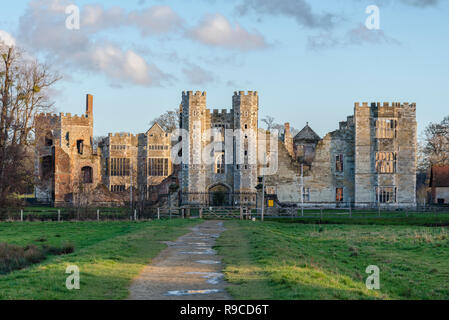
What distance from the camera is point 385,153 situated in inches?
2406

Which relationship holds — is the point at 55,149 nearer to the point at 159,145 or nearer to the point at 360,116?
the point at 159,145

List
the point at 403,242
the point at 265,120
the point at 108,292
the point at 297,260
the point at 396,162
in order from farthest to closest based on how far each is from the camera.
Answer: the point at 265,120 → the point at 396,162 → the point at 403,242 → the point at 297,260 → the point at 108,292

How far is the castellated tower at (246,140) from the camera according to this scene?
61156mm

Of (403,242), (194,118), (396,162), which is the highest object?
(194,118)

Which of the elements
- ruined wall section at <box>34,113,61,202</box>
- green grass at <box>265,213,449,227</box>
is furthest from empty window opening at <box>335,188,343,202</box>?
ruined wall section at <box>34,113,61,202</box>

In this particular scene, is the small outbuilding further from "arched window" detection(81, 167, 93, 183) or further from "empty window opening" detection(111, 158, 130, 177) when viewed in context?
"arched window" detection(81, 167, 93, 183)

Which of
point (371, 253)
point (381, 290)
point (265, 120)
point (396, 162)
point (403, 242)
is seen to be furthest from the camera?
point (265, 120)

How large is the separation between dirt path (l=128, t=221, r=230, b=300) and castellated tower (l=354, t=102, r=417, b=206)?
42.3 m

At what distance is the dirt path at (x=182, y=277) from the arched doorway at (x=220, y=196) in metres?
39.1

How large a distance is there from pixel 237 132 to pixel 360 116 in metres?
12.2

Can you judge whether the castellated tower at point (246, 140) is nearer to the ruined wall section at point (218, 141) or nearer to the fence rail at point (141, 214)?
the ruined wall section at point (218, 141)

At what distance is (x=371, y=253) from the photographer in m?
25.2

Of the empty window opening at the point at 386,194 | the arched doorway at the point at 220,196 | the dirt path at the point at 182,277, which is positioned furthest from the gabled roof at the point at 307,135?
the dirt path at the point at 182,277
